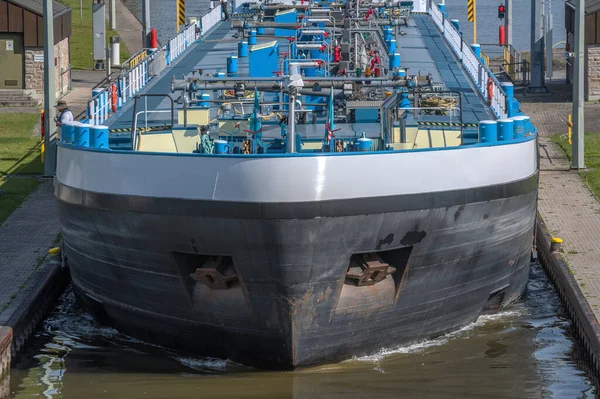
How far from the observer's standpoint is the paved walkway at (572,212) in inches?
712

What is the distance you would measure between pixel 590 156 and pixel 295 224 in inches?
570

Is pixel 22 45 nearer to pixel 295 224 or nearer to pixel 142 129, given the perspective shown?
pixel 142 129

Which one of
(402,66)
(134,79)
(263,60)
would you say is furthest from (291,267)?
(402,66)

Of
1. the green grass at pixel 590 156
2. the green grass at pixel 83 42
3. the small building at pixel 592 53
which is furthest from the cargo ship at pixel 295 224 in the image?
the green grass at pixel 83 42

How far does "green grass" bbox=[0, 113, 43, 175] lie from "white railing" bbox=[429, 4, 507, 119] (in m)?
9.11

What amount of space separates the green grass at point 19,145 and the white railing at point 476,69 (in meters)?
9.11

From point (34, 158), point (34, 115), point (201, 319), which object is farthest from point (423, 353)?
point (34, 115)

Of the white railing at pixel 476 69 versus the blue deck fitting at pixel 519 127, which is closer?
the blue deck fitting at pixel 519 127

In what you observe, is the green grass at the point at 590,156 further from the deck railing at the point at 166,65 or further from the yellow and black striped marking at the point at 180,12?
the yellow and black striped marking at the point at 180,12

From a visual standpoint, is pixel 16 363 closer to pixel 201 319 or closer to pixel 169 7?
pixel 201 319

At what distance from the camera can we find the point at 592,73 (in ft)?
116

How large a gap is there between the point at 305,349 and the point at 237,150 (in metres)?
3.08

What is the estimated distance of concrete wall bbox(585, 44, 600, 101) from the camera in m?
35.0

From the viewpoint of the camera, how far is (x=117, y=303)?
1650cm
